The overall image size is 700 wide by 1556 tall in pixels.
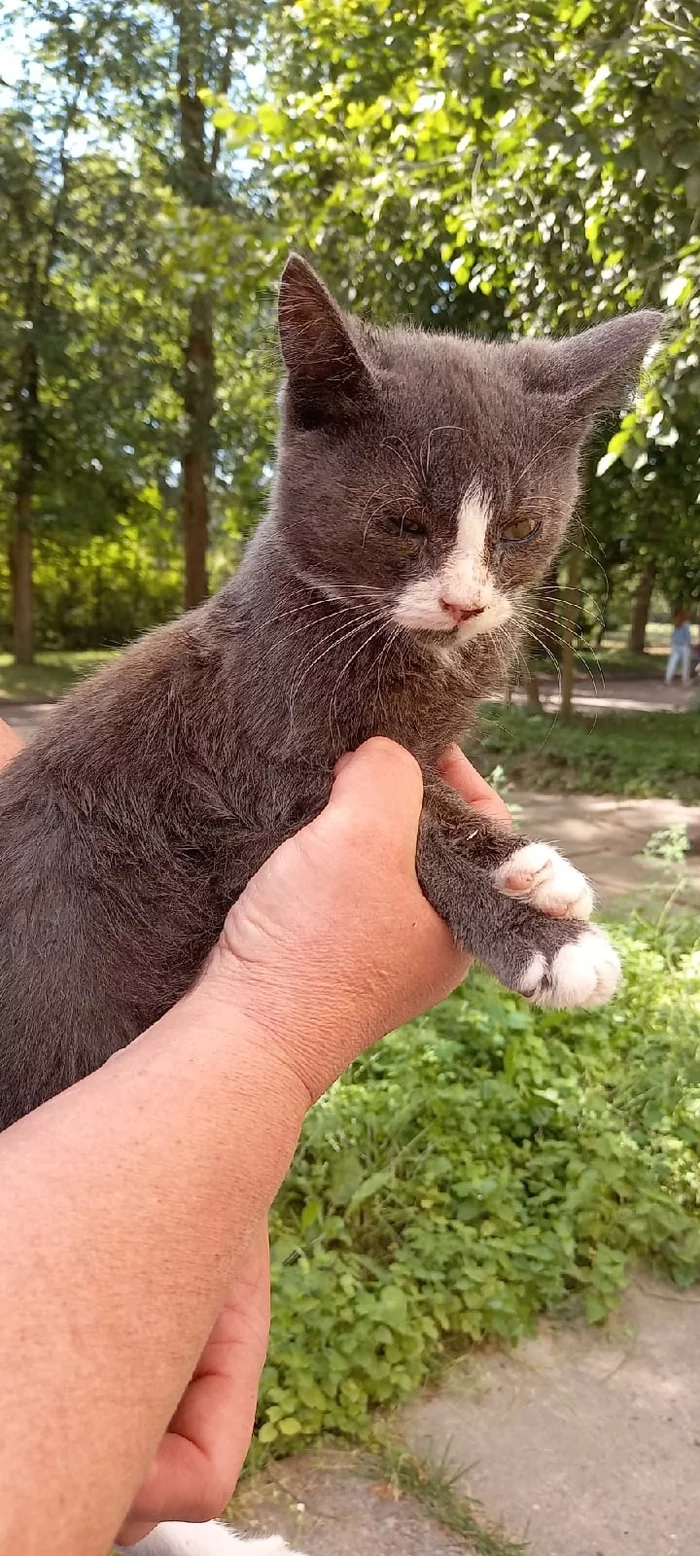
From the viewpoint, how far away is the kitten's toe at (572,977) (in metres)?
1.68

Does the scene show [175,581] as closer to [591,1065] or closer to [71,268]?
[71,268]

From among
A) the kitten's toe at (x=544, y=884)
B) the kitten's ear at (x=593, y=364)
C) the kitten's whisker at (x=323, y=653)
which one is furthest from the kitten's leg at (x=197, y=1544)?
the kitten's ear at (x=593, y=364)

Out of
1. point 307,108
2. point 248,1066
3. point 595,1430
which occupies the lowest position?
point 595,1430

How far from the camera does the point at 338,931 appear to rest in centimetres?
159

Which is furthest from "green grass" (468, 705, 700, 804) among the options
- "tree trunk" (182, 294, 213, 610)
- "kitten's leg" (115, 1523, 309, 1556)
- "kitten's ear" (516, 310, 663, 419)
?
"kitten's leg" (115, 1523, 309, 1556)

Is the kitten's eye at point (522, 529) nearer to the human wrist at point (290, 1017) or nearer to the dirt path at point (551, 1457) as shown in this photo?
the human wrist at point (290, 1017)

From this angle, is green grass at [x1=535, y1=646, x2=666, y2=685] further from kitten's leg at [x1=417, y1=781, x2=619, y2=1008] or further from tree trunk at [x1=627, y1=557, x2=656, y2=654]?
kitten's leg at [x1=417, y1=781, x2=619, y2=1008]

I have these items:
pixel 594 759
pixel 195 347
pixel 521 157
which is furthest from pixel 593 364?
pixel 195 347

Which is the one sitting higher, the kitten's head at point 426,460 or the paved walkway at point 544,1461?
the kitten's head at point 426,460

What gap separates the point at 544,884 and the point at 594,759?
9104mm

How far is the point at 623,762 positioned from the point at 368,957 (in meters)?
9.33

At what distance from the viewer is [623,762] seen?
34.4 ft

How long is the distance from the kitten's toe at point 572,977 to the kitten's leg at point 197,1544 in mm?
1433

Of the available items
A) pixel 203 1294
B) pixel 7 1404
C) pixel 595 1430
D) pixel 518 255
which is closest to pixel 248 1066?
pixel 203 1294
